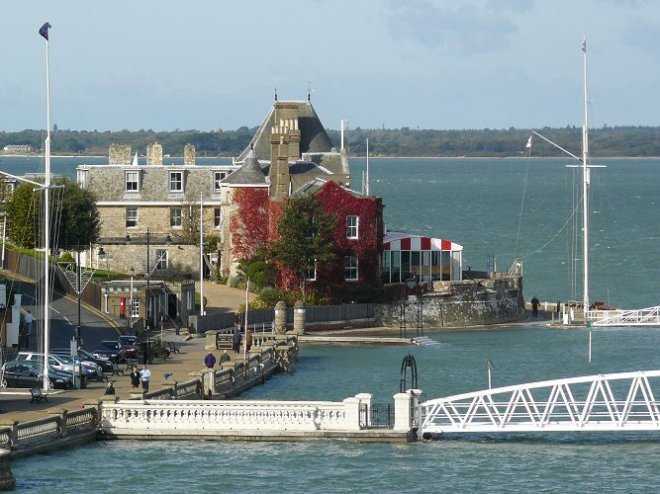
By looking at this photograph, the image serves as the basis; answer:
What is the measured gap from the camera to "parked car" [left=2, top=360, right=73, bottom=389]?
2269 inches

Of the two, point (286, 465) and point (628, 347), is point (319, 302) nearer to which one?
point (628, 347)

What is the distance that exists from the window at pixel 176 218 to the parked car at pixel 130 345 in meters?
30.1

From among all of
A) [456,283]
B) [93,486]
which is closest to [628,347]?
[456,283]

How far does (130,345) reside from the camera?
223ft

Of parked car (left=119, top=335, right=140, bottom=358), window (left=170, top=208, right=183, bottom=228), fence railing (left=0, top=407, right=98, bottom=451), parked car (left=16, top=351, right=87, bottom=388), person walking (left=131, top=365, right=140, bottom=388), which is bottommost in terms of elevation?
fence railing (left=0, top=407, right=98, bottom=451)

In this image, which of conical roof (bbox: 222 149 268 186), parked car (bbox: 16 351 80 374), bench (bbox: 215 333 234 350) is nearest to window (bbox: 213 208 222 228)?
conical roof (bbox: 222 149 268 186)

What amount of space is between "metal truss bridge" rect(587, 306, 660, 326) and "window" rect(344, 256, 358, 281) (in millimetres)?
11337

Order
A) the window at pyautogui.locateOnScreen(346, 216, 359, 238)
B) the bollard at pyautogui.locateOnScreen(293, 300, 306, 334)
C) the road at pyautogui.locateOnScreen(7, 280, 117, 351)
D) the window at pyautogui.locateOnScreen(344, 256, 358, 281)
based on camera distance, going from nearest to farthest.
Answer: the road at pyautogui.locateOnScreen(7, 280, 117, 351)
the bollard at pyautogui.locateOnScreen(293, 300, 306, 334)
the window at pyautogui.locateOnScreen(344, 256, 358, 281)
the window at pyautogui.locateOnScreen(346, 216, 359, 238)

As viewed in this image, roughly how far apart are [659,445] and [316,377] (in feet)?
66.3

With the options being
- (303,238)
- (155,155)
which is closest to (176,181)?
(155,155)

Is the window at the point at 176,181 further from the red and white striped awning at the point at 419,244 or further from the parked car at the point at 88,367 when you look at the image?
the parked car at the point at 88,367

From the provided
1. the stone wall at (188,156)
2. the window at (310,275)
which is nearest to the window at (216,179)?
the stone wall at (188,156)

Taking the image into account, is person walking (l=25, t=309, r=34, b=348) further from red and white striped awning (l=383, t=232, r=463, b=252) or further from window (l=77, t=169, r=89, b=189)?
window (l=77, t=169, r=89, b=189)

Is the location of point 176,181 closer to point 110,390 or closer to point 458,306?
point 458,306
